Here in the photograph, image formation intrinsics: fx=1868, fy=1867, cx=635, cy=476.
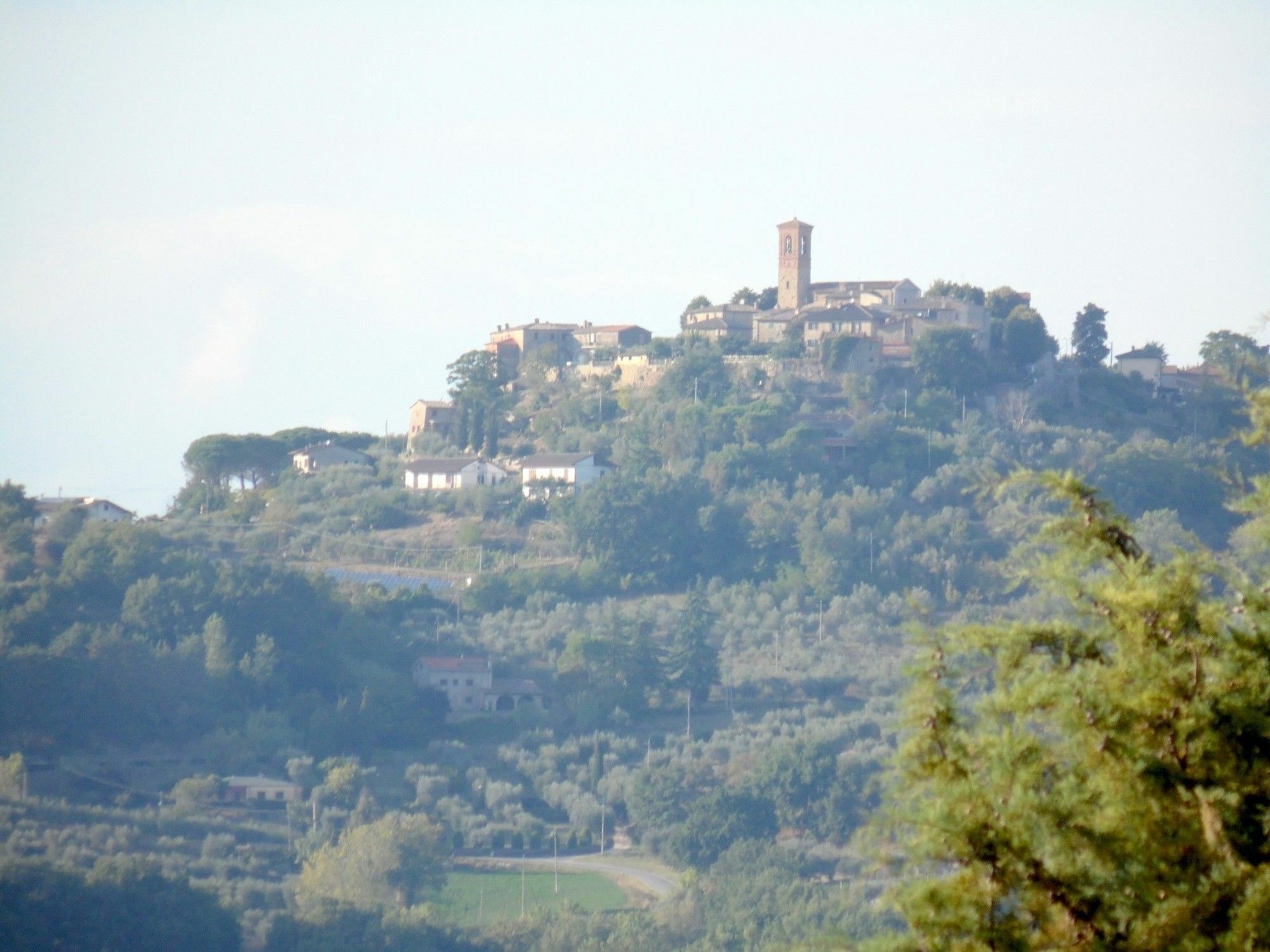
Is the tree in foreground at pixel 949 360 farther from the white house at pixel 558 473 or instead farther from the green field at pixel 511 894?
the green field at pixel 511 894

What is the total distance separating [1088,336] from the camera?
54938 millimetres

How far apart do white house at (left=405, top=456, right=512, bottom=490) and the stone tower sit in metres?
11.0

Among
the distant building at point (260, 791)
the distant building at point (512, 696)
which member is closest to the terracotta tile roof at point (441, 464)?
the distant building at point (512, 696)

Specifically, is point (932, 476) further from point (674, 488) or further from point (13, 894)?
point (13, 894)

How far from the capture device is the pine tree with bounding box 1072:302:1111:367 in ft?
180

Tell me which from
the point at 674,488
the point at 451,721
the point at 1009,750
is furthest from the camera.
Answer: the point at 674,488

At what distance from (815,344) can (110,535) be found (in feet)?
63.9

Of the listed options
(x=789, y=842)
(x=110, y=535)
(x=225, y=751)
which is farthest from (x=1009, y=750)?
(x=110, y=535)

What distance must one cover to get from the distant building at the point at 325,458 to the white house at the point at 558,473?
6.65m

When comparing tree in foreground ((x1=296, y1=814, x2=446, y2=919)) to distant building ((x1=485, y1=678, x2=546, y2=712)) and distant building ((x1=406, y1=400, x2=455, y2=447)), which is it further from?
distant building ((x1=406, y1=400, x2=455, y2=447))

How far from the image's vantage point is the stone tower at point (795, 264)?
55000mm

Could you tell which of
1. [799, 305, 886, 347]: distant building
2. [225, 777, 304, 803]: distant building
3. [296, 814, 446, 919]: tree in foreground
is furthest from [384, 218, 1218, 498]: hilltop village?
[296, 814, 446, 919]: tree in foreground

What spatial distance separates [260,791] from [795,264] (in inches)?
1054

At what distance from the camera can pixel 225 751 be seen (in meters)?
36.3
